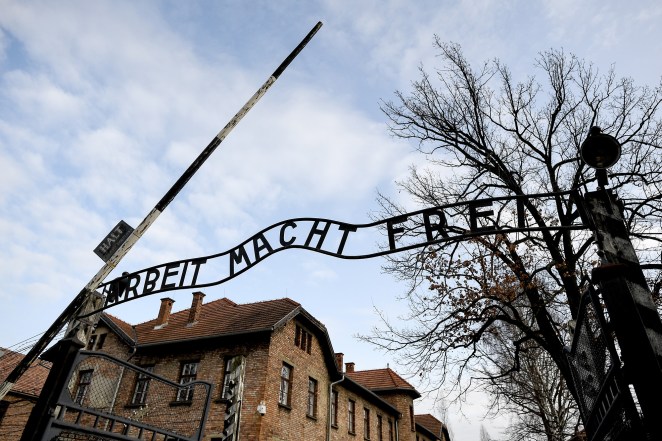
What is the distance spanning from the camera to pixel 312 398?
63.1 feet

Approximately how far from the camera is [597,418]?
347 centimetres

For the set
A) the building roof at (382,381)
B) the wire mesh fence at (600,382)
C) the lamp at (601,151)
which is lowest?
the wire mesh fence at (600,382)

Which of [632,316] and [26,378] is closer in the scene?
[632,316]

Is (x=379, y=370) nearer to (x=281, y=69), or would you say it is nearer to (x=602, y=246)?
(x=281, y=69)

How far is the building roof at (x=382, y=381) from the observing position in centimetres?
2889

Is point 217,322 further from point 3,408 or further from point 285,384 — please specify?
point 3,408

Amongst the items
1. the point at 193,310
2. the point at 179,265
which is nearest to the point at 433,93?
the point at 179,265

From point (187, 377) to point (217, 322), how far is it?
2.70 meters

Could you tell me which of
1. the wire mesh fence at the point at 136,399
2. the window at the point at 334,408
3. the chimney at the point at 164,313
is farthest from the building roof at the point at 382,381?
the wire mesh fence at the point at 136,399

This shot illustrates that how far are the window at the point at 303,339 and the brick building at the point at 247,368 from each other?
0.15ft

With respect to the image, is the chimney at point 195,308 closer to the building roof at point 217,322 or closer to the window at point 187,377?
the building roof at point 217,322

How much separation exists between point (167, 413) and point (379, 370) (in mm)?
18035

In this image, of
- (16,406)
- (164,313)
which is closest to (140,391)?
(164,313)

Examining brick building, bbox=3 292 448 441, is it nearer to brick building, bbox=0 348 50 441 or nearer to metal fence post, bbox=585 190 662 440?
brick building, bbox=0 348 50 441
